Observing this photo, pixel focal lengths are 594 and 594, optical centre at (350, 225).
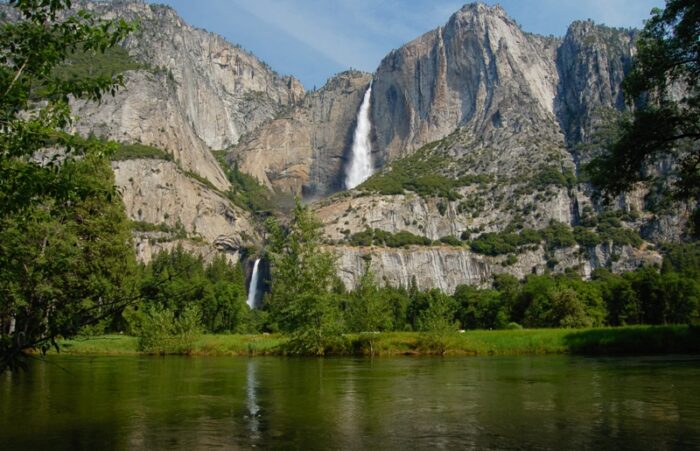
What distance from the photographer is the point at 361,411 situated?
16.0 metres

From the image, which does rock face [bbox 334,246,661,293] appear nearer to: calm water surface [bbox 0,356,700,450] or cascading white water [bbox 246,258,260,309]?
cascading white water [bbox 246,258,260,309]

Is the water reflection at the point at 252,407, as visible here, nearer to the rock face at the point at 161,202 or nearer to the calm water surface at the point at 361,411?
the calm water surface at the point at 361,411

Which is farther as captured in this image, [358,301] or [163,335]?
[358,301]

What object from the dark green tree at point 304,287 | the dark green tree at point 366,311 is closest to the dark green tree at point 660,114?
the dark green tree at point 304,287

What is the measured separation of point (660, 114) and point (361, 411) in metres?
13.6

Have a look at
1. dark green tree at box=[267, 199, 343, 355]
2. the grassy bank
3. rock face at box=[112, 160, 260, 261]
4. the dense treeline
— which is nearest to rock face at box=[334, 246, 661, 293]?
the dense treeline

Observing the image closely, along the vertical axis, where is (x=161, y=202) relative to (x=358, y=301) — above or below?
above

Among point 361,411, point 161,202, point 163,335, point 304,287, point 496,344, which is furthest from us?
point 161,202

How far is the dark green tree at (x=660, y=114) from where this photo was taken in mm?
19062

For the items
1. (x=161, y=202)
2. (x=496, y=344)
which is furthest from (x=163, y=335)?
(x=161, y=202)

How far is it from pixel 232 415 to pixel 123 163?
584 feet

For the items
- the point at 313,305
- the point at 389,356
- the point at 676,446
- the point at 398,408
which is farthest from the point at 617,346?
the point at 676,446

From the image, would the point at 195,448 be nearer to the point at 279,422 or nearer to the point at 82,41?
the point at 279,422

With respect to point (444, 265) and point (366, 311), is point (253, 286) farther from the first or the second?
point (366, 311)
